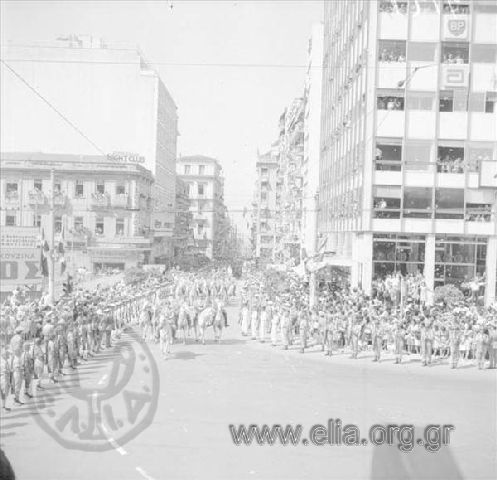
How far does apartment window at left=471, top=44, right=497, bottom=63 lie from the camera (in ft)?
98.6

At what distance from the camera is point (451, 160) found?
31141mm

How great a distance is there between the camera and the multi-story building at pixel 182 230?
6625 centimetres

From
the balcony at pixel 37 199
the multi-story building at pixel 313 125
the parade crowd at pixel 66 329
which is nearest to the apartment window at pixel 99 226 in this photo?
the balcony at pixel 37 199

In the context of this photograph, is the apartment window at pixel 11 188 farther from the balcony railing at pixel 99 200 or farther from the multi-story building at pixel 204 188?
the multi-story building at pixel 204 188

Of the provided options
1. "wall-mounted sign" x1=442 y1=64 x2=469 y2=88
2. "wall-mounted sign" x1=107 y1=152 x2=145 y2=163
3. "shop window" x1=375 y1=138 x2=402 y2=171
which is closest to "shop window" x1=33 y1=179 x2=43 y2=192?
"wall-mounted sign" x1=107 y1=152 x2=145 y2=163

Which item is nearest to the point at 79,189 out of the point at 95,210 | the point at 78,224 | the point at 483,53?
the point at 95,210

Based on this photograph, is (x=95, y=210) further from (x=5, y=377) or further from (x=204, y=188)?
(x=204, y=188)

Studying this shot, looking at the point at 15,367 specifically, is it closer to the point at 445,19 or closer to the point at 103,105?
the point at 445,19

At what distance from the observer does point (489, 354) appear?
18.3 metres

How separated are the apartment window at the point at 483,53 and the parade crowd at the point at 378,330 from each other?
13.0 metres

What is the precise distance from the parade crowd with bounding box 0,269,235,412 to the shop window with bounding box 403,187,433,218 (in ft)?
44.3

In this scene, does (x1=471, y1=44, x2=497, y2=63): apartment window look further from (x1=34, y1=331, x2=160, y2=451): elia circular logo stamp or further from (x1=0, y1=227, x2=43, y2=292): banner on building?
(x1=0, y1=227, x2=43, y2=292): banner on building

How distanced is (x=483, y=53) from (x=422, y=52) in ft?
9.43

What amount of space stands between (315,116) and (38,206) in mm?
31051
